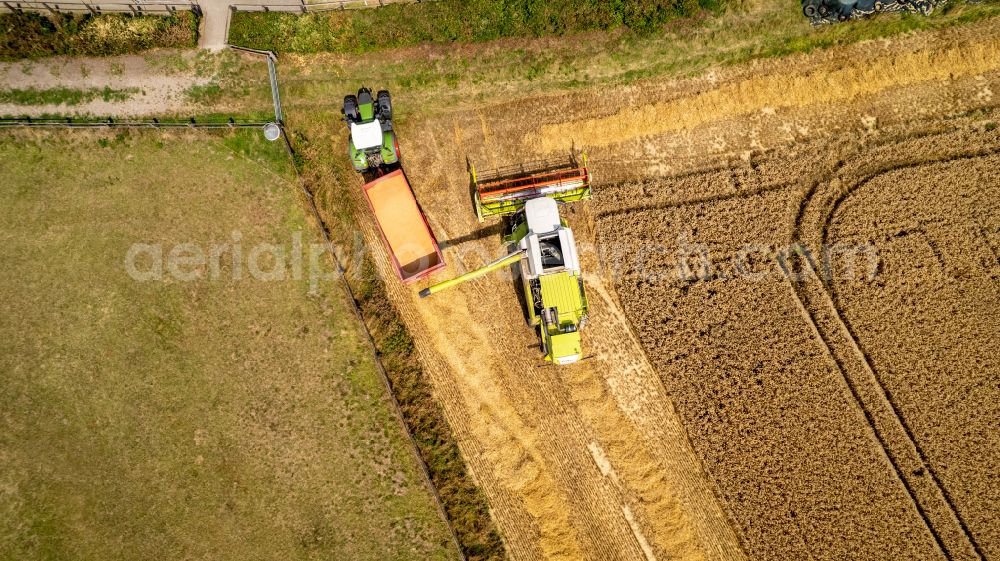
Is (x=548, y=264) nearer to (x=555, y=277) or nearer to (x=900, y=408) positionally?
(x=555, y=277)

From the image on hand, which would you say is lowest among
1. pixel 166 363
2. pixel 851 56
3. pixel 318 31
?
pixel 166 363

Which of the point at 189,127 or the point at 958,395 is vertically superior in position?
the point at 189,127

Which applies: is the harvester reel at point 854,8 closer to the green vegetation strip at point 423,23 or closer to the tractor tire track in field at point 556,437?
the green vegetation strip at point 423,23

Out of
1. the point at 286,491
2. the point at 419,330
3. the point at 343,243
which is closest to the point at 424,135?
the point at 343,243

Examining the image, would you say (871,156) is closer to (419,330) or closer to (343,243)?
(419,330)

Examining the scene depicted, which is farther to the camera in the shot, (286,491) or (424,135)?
(424,135)

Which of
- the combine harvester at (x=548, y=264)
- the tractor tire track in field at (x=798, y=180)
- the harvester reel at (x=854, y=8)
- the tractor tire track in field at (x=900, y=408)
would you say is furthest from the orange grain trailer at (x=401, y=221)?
the harvester reel at (x=854, y=8)
